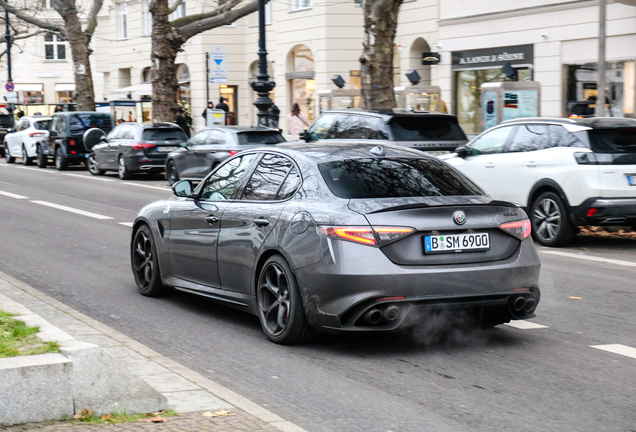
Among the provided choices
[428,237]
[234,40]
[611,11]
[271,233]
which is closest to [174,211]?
[271,233]

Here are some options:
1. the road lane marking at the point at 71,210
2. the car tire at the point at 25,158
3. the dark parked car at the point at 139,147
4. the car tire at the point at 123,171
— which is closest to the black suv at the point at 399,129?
the road lane marking at the point at 71,210

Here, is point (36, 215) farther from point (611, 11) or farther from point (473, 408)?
point (611, 11)

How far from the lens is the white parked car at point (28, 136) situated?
32.7 meters

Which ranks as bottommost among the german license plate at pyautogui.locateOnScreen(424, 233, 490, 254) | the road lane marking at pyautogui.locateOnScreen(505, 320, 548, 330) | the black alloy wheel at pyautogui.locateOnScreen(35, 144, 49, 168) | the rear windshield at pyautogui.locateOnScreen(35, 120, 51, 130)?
the road lane marking at pyautogui.locateOnScreen(505, 320, 548, 330)

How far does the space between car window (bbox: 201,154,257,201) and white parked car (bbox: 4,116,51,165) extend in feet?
81.9

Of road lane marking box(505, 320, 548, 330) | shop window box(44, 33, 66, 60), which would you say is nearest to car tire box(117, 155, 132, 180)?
road lane marking box(505, 320, 548, 330)

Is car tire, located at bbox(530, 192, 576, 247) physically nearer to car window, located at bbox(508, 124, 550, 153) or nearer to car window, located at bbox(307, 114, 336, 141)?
car window, located at bbox(508, 124, 550, 153)

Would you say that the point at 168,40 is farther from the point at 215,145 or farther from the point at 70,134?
the point at 215,145

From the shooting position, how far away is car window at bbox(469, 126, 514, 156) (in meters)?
13.6

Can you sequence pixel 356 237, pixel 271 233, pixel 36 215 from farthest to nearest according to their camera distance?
pixel 36 215 → pixel 271 233 → pixel 356 237

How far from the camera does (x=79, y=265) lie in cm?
1076

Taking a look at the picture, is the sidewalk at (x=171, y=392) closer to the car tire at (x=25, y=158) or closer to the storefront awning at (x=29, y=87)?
the car tire at (x=25, y=158)

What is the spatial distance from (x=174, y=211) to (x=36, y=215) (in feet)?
29.2

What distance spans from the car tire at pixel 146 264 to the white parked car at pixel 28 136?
23.8 meters
